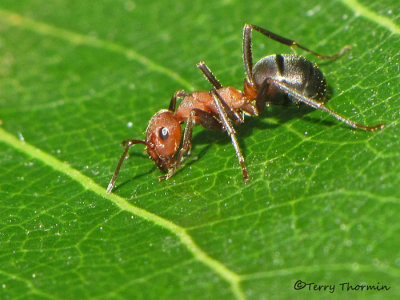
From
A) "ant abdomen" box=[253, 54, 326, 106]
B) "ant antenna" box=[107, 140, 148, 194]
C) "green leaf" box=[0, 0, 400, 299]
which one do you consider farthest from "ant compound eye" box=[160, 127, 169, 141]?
"ant abdomen" box=[253, 54, 326, 106]

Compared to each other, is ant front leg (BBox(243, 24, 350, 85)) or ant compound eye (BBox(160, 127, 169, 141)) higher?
ant front leg (BBox(243, 24, 350, 85))

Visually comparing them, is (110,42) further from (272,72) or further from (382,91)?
(382,91)

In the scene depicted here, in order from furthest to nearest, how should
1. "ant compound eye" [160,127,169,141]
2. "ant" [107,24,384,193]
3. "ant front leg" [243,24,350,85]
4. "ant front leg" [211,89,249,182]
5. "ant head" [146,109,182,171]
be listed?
1. "ant front leg" [243,24,350,85]
2. "ant compound eye" [160,127,169,141]
3. "ant head" [146,109,182,171]
4. "ant" [107,24,384,193]
5. "ant front leg" [211,89,249,182]

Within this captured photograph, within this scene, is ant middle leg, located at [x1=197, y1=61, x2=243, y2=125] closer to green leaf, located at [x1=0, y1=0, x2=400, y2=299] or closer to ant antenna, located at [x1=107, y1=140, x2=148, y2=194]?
green leaf, located at [x1=0, y1=0, x2=400, y2=299]

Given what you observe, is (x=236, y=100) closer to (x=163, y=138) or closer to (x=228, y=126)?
(x=228, y=126)

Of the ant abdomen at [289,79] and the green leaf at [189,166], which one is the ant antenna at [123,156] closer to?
the green leaf at [189,166]

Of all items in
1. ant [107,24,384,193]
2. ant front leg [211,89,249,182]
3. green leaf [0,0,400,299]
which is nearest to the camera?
green leaf [0,0,400,299]

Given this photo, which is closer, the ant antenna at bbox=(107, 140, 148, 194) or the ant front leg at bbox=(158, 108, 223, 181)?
the ant antenna at bbox=(107, 140, 148, 194)
